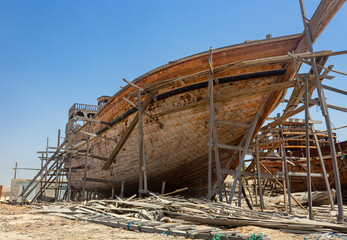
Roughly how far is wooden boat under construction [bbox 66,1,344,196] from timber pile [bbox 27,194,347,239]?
93.4 inches

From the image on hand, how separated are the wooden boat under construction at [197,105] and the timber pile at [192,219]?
2373 mm

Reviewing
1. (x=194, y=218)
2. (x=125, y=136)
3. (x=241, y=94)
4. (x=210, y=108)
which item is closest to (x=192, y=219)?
(x=194, y=218)

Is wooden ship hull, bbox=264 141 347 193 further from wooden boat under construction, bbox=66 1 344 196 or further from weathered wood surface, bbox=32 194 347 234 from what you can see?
weathered wood surface, bbox=32 194 347 234

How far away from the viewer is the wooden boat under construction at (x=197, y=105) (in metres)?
6.33

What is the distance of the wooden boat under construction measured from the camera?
20.8 ft

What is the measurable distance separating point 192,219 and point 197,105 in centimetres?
362

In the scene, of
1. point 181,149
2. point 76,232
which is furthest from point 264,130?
point 76,232

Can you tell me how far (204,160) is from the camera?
26.8ft

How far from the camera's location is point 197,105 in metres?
7.35

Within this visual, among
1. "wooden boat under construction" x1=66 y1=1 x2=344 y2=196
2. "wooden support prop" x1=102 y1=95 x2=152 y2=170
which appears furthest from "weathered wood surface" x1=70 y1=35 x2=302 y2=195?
"wooden support prop" x1=102 y1=95 x2=152 y2=170

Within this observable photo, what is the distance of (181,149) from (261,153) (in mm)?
3187

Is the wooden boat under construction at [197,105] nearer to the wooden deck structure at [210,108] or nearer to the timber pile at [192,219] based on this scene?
the wooden deck structure at [210,108]

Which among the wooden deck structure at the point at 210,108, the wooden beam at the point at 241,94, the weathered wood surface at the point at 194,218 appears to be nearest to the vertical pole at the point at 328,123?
the wooden deck structure at the point at 210,108

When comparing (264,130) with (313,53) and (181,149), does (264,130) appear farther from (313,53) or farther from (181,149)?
(313,53)
